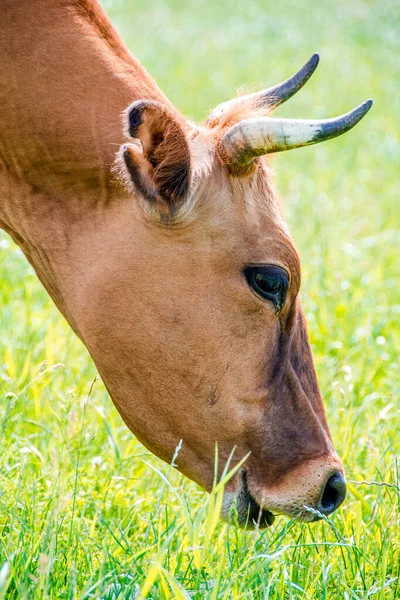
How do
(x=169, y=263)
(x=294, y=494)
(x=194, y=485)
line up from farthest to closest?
(x=194, y=485) < (x=294, y=494) < (x=169, y=263)

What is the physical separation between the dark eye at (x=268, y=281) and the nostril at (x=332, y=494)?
0.67 m

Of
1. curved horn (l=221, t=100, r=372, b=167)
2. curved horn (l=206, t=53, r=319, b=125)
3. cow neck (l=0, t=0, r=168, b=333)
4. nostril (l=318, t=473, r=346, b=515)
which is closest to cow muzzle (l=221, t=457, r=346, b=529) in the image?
nostril (l=318, t=473, r=346, b=515)

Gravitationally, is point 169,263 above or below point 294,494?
above

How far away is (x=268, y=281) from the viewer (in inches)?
133

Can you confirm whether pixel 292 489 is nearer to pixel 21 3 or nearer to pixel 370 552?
pixel 370 552

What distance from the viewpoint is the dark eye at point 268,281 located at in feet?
11.0

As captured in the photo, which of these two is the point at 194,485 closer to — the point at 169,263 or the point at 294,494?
the point at 294,494

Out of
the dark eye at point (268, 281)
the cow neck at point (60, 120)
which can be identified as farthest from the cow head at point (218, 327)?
the cow neck at point (60, 120)

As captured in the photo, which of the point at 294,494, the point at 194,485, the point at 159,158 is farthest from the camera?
the point at 194,485

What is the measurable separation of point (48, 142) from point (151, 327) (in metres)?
0.77

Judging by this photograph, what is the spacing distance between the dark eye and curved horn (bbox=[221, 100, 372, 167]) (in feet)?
1.31

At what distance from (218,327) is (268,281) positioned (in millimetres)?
246

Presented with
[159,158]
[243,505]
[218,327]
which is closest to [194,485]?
[243,505]

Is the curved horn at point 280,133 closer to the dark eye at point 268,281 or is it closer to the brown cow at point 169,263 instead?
the brown cow at point 169,263
